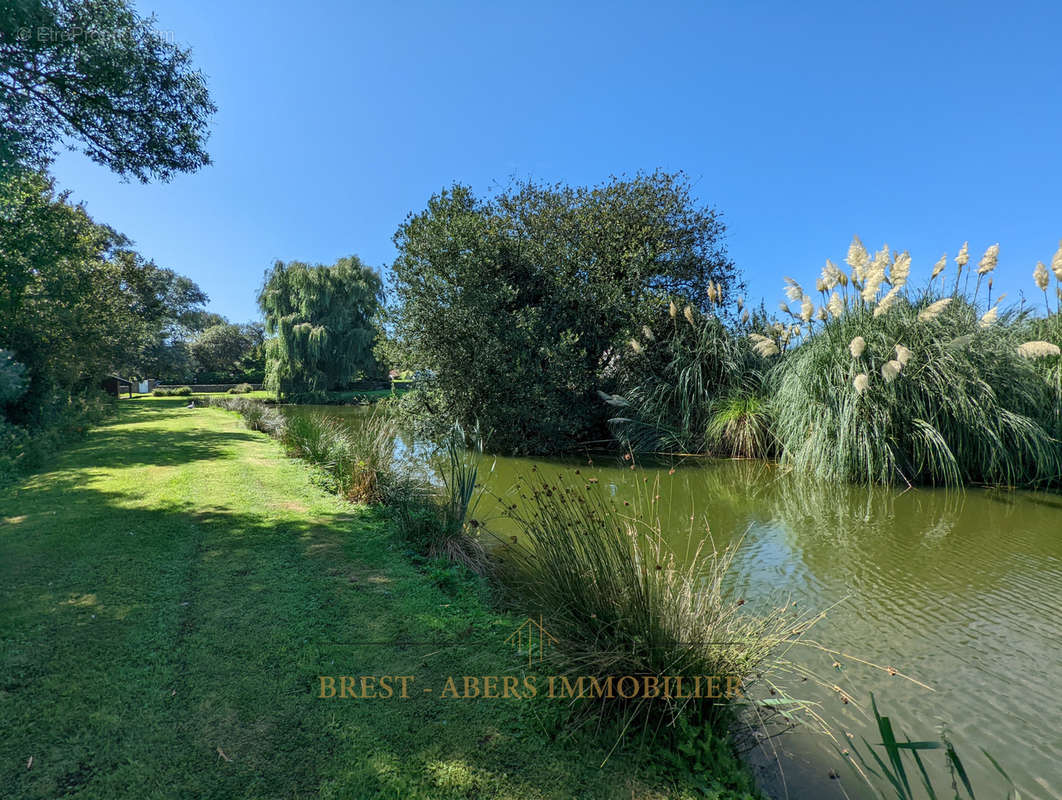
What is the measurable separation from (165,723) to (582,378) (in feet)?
28.4

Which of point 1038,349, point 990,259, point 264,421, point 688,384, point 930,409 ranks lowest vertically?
point 264,421

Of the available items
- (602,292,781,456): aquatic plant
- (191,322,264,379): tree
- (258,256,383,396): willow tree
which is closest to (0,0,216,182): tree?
(602,292,781,456): aquatic plant

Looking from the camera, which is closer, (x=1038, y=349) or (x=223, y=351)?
(x=1038, y=349)

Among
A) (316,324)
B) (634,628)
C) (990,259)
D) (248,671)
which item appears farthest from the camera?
(316,324)

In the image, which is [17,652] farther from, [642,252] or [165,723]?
[642,252]

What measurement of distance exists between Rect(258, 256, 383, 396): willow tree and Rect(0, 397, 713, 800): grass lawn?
19376 mm

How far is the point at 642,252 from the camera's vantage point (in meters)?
10.7

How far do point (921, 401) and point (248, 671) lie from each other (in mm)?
8023

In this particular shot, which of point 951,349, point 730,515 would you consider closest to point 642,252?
point 951,349

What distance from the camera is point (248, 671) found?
7.72ft

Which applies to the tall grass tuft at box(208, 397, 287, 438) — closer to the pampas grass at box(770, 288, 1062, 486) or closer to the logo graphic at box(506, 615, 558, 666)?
the logo graphic at box(506, 615, 558, 666)

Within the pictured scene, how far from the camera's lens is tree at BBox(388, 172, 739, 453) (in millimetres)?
9633

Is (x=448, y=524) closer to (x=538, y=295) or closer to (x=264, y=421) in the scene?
(x=538, y=295)

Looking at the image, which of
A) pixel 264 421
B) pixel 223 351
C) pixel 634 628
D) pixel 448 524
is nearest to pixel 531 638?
pixel 634 628
